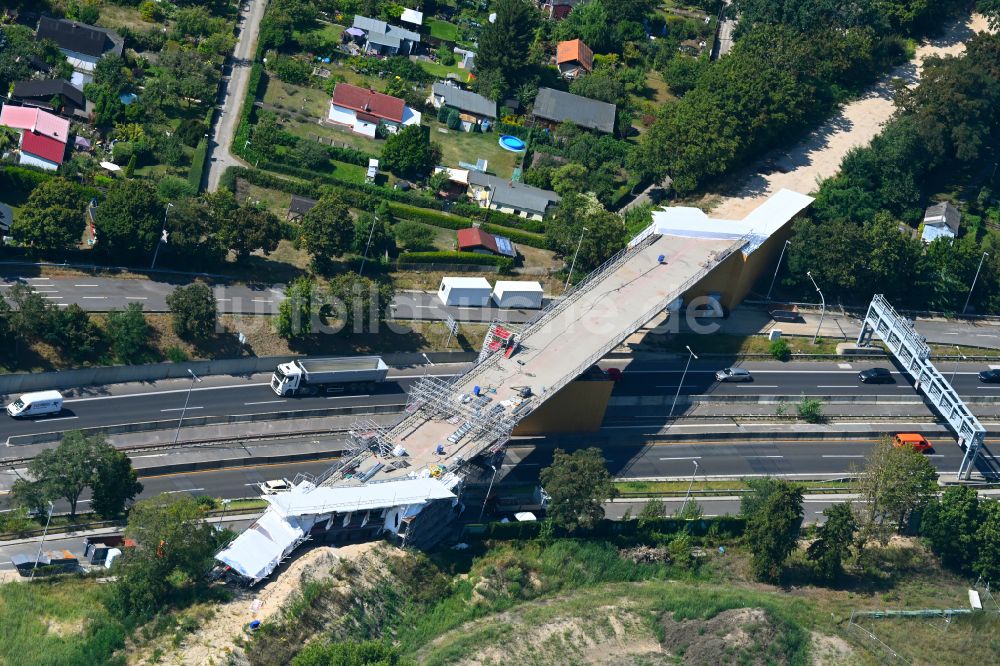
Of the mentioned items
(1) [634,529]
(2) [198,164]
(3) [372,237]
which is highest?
(2) [198,164]

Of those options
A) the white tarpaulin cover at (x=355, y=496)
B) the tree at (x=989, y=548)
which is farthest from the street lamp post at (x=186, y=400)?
the tree at (x=989, y=548)

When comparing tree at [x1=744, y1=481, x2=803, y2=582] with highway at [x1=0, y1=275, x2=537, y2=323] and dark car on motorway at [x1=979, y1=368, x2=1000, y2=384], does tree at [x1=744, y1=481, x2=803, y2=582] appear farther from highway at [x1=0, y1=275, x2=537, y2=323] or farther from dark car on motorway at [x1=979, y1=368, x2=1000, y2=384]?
dark car on motorway at [x1=979, y1=368, x2=1000, y2=384]

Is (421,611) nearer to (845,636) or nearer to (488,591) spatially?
(488,591)

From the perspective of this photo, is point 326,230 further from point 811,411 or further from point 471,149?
point 811,411

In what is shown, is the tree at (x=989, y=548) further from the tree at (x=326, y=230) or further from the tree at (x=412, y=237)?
the tree at (x=326, y=230)


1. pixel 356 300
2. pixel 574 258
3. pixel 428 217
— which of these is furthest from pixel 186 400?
pixel 574 258


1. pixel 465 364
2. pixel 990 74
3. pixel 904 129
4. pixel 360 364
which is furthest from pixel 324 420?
pixel 990 74
